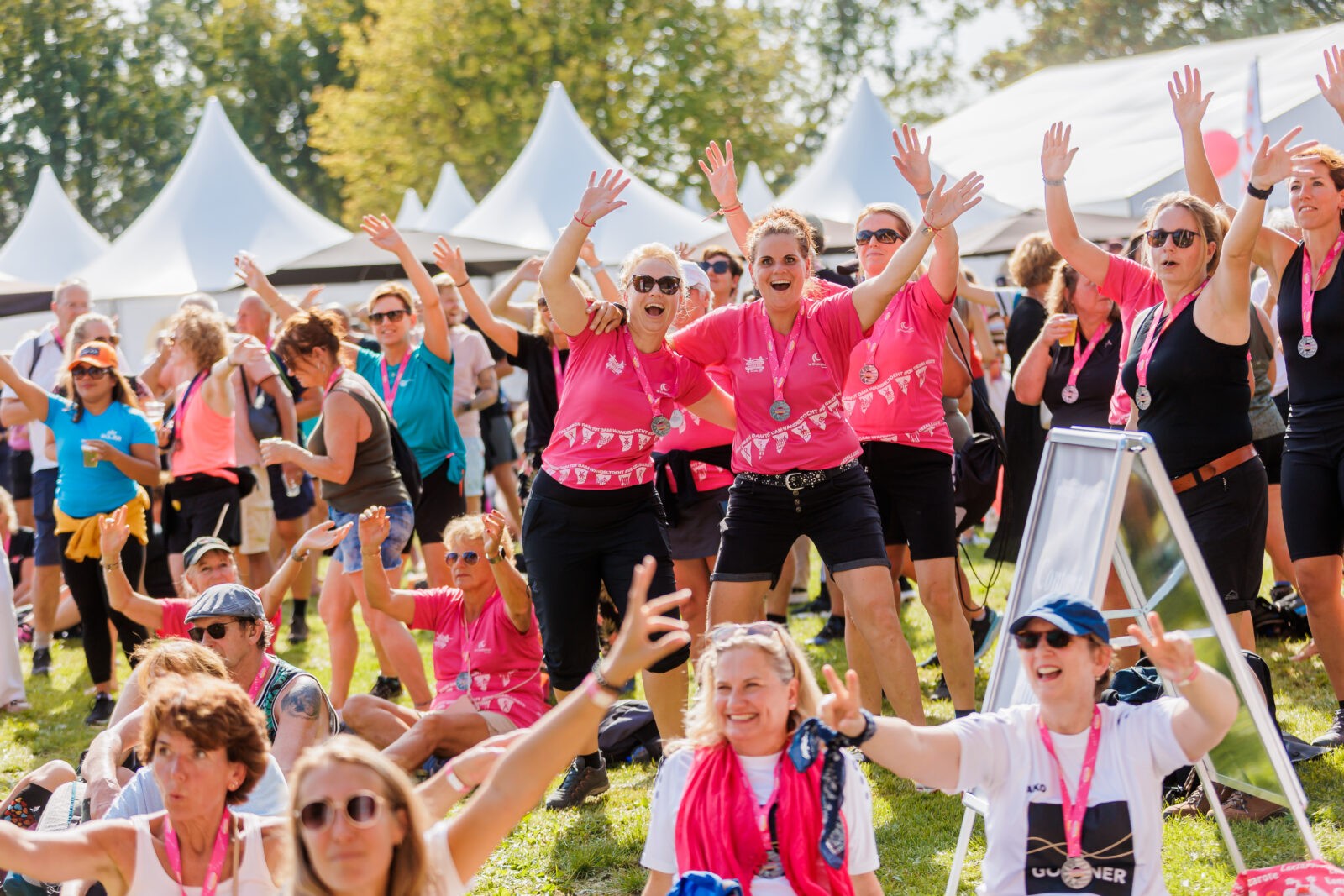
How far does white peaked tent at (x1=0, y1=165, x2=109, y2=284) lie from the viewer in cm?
1853

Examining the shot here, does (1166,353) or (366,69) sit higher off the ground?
(366,69)

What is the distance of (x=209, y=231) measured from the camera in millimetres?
15625

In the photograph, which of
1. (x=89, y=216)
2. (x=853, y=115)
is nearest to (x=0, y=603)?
(x=853, y=115)

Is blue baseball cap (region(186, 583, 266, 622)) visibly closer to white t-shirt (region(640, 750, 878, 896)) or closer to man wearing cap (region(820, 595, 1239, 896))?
white t-shirt (region(640, 750, 878, 896))

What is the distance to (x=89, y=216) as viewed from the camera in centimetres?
4781

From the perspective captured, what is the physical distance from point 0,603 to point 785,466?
4.76 m

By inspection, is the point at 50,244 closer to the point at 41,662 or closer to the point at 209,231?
the point at 209,231

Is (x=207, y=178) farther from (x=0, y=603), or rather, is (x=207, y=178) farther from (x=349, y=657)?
(x=349, y=657)

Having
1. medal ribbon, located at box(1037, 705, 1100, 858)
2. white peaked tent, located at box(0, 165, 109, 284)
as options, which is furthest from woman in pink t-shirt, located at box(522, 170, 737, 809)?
white peaked tent, located at box(0, 165, 109, 284)

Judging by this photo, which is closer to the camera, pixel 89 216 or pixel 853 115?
pixel 853 115

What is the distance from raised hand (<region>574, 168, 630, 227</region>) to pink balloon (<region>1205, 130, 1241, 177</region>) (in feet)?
28.8

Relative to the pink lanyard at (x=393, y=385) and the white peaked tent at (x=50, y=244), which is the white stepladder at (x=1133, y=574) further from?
the white peaked tent at (x=50, y=244)

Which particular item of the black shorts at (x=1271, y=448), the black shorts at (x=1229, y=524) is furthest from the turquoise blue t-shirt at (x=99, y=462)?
the black shorts at (x=1271, y=448)

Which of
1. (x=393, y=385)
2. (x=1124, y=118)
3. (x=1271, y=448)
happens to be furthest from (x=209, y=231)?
(x=1271, y=448)
